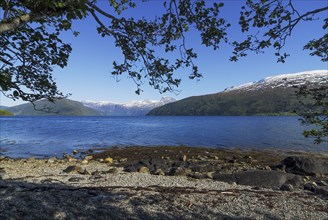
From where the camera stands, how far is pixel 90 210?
28.0ft

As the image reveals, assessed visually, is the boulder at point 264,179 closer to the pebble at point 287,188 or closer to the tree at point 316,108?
the pebble at point 287,188

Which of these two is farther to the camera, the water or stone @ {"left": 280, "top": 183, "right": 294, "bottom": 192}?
the water

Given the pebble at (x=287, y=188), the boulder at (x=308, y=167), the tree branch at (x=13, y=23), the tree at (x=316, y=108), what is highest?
the tree branch at (x=13, y=23)

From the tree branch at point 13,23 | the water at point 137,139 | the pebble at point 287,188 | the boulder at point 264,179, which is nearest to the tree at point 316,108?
the pebble at point 287,188

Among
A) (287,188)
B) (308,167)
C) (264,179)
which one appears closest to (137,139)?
(308,167)

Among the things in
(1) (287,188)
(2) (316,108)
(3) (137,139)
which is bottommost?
(3) (137,139)

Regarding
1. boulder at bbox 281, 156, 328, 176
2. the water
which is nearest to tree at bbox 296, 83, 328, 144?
boulder at bbox 281, 156, 328, 176

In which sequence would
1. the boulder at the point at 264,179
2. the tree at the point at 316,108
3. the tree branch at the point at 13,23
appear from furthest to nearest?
the boulder at the point at 264,179
the tree at the point at 316,108
the tree branch at the point at 13,23

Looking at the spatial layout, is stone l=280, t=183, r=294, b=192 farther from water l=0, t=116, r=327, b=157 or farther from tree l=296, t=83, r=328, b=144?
water l=0, t=116, r=327, b=157

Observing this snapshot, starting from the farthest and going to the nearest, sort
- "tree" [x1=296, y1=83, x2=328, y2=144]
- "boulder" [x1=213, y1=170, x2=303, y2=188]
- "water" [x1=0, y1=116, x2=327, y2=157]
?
"water" [x1=0, y1=116, x2=327, y2=157], "boulder" [x1=213, y1=170, x2=303, y2=188], "tree" [x1=296, y1=83, x2=328, y2=144]

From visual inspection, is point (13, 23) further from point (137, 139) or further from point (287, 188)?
point (137, 139)

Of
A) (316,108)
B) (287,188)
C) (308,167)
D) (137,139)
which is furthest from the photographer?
(137,139)

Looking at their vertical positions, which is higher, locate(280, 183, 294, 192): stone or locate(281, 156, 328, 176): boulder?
locate(280, 183, 294, 192): stone

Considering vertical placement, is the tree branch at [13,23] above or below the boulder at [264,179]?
above
